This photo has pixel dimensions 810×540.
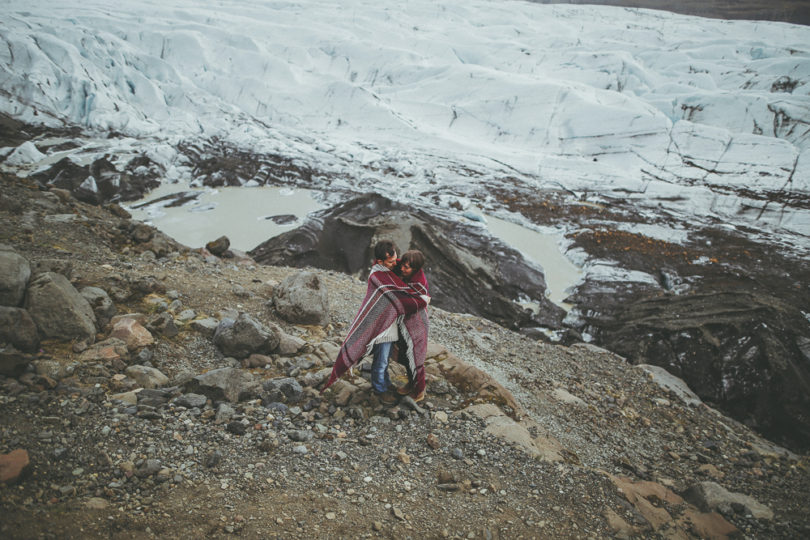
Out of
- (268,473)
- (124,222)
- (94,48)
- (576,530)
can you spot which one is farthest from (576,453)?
(94,48)

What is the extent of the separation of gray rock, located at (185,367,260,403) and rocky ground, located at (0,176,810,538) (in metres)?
0.01

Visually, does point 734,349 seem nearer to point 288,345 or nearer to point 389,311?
point 389,311

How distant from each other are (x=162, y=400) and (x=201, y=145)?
1585 cm

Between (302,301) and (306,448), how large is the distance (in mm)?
1975

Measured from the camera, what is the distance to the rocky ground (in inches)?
72.2

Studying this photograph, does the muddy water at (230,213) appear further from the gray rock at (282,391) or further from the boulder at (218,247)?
the gray rock at (282,391)

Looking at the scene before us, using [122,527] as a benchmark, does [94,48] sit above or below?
above

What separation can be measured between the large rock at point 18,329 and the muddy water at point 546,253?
28.3 feet

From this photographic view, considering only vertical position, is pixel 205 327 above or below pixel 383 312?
below

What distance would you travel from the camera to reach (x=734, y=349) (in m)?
6.09

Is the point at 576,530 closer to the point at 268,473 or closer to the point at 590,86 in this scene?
the point at 268,473

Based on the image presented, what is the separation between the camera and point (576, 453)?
323 cm

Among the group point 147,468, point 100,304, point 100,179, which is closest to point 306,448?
point 147,468

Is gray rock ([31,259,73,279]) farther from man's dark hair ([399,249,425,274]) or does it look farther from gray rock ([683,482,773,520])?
gray rock ([683,482,773,520])
